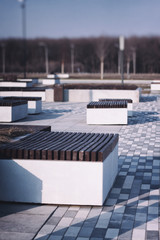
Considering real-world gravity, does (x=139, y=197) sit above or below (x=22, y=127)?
below

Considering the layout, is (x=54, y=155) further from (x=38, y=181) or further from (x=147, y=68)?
(x=147, y=68)

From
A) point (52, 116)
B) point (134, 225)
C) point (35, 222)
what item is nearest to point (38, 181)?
point (35, 222)

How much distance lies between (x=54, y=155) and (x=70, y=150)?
23 cm

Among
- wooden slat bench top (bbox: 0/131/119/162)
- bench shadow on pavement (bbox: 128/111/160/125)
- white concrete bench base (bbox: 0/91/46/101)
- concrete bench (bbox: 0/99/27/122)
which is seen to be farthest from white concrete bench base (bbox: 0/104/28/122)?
white concrete bench base (bbox: 0/91/46/101)

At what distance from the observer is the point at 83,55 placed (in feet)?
313

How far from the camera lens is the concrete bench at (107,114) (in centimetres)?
1305

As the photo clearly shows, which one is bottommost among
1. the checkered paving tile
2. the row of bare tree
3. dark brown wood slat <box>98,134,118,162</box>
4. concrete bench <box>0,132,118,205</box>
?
the checkered paving tile

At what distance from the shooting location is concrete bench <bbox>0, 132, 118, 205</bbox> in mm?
5574

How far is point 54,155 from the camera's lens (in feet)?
18.4

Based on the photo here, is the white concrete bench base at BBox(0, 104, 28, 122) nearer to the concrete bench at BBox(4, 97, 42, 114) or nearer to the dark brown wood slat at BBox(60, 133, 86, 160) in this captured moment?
the concrete bench at BBox(4, 97, 42, 114)

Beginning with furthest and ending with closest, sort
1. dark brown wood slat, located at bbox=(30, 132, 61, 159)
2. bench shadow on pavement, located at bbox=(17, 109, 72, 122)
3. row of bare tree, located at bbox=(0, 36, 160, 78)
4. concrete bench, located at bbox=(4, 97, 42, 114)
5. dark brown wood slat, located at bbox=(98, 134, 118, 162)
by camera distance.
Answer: row of bare tree, located at bbox=(0, 36, 160, 78)
concrete bench, located at bbox=(4, 97, 42, 114)
bench shadow on pavement, located at bbox=(17, 109, 72, 122)
dark brown wood slat, located at bbox=(30, 132, 61, 159)
dark brown wood slat, located at bbox=(98, 134, 118, 162)

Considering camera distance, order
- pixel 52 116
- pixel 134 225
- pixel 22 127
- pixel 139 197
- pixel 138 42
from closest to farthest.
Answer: pixel 134 225, pixel 139 197, pixel 22 127, pixel 52 116, pixel 138 42

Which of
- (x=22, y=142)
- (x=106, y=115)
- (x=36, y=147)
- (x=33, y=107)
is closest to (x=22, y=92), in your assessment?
(x=33, y=107)

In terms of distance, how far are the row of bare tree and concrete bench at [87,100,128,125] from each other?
201ft
